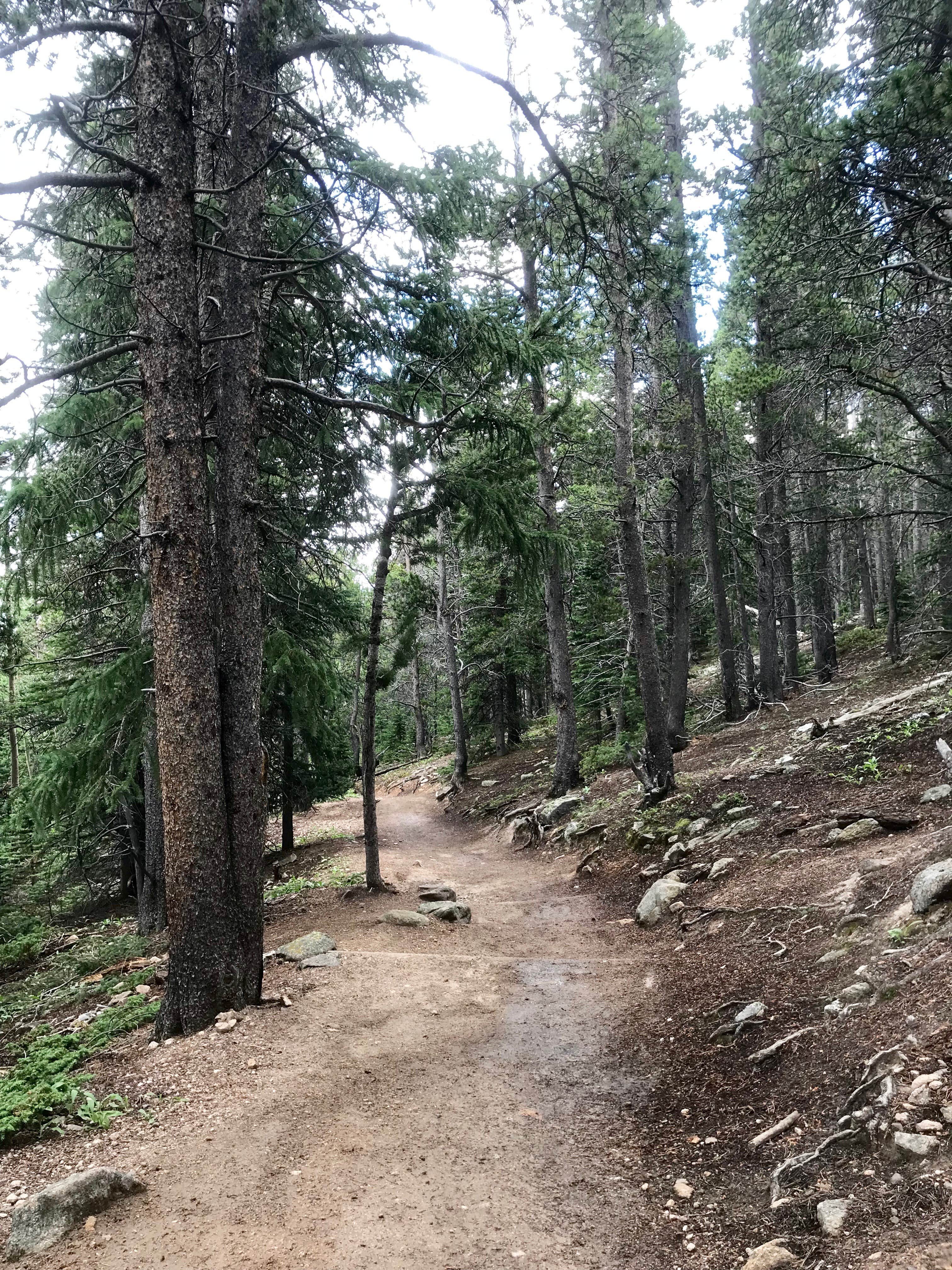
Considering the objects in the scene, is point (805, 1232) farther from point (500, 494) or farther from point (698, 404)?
point (698, 404)

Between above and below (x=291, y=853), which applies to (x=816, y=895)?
above

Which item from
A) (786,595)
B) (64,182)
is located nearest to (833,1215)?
(64,182)

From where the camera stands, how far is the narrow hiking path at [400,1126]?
11.1ft

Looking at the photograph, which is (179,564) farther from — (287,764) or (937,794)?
(287,764)

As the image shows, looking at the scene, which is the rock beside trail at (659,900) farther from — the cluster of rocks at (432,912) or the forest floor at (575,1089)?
the cluster of rocks at (432,912)

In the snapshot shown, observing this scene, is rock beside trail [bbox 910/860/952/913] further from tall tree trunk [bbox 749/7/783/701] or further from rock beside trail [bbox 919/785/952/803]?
tall tree trunk [bbox 749/7/783/701]

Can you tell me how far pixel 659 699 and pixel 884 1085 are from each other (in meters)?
7.70

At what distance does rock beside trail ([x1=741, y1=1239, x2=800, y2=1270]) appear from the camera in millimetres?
2797

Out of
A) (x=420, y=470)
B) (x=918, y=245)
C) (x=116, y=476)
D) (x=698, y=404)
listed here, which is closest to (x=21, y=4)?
(x=116, y=476)

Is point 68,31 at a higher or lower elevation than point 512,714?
higher

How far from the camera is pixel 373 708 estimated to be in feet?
33.1

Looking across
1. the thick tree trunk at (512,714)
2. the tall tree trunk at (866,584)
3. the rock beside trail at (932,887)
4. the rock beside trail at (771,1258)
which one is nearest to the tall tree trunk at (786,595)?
the tall tree trunk at (866,584)

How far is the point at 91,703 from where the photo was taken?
8773mm

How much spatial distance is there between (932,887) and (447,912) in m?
5.67
